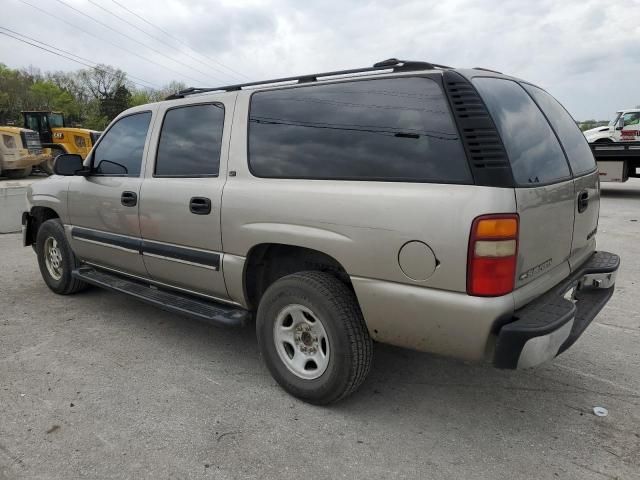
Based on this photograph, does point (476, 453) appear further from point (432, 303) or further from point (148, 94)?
point (148, 94)

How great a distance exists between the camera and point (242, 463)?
7.91 feet

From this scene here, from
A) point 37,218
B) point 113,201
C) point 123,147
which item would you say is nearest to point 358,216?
point 113,201

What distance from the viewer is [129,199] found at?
3830 mm

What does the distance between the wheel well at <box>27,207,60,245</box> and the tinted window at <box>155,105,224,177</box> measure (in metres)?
2.08

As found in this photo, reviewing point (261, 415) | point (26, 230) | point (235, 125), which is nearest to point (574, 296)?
point (261, 415)

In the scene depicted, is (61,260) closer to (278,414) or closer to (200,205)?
(200,205)

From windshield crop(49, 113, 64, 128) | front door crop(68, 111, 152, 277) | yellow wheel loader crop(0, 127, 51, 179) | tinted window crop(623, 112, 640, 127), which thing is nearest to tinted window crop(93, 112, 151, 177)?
front door crop(68, 111, 152, 277)

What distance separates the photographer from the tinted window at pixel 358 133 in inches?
94.7

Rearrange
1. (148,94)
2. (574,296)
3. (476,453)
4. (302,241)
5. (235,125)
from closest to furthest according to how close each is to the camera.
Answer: (476,453) < (302,241) < (574,296) < (235,125) < (148,94)

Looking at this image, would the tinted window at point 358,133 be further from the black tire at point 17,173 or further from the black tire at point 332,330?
the black tire at point 17,173

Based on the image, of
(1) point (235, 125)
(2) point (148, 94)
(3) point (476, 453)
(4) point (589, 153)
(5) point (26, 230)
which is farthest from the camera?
(2) point (148, 94)

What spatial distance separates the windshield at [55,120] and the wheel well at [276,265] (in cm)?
2656

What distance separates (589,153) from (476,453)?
2.30 meters

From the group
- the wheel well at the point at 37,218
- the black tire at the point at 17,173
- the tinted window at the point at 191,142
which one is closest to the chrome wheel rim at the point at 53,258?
the wheel well at the point at 37,218
